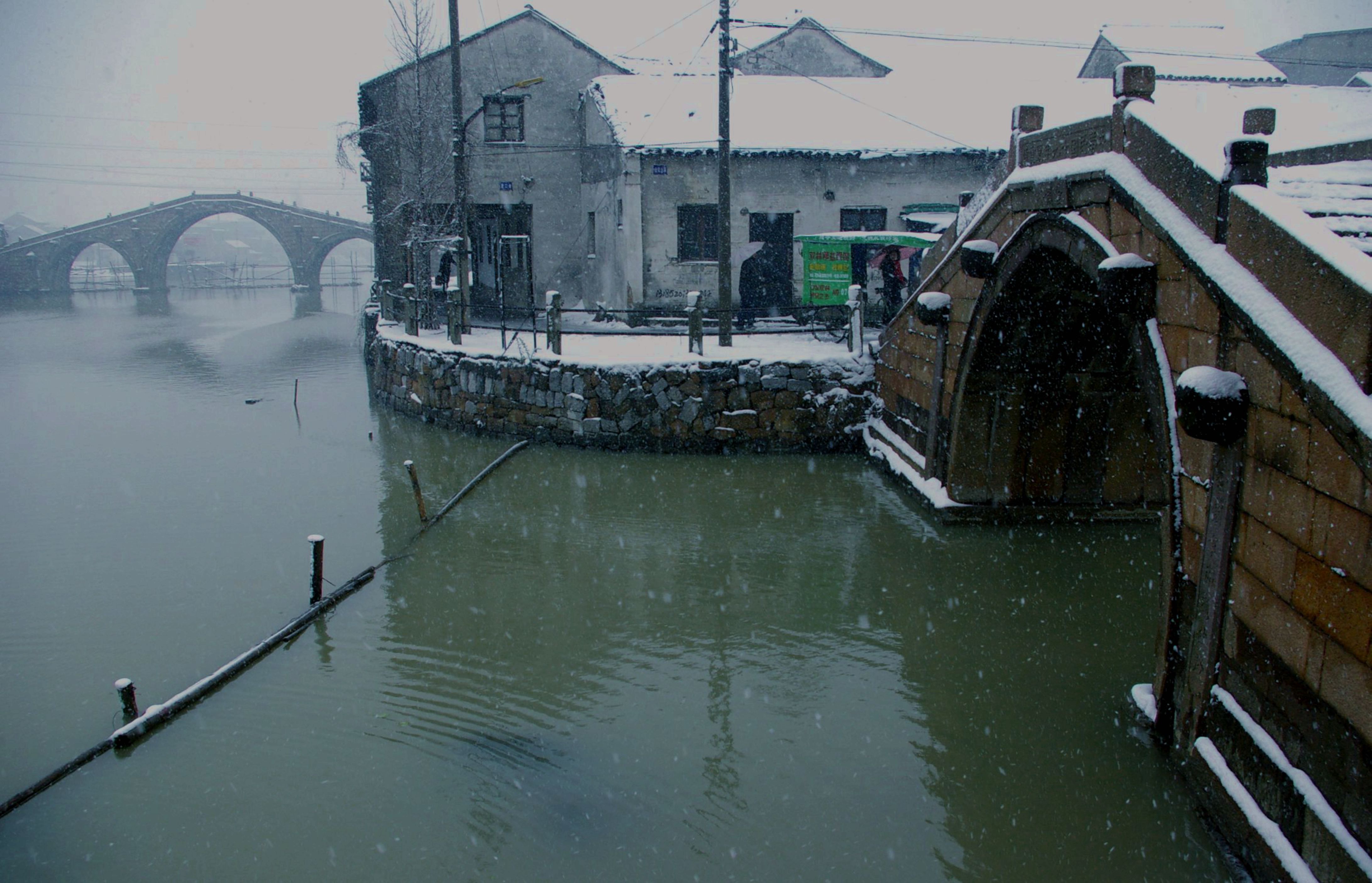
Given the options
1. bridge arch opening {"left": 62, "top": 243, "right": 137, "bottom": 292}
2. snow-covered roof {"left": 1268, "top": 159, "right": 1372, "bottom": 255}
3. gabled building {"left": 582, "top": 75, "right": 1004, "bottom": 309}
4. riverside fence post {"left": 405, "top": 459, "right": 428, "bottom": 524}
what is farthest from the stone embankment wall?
bridge arch opening {"left": 62, "top": 243, "right": 137, "bottom": 292}

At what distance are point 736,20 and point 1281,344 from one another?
12.3 metres

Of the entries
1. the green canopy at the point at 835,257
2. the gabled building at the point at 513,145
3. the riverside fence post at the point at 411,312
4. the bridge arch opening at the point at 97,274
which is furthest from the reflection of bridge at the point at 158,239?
the green canopy at the point at 835,257

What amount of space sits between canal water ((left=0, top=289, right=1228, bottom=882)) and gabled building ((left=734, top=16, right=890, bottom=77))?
17391 millimetres

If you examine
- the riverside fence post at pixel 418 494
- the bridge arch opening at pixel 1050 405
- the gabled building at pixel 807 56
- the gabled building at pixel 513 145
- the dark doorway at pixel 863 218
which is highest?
the gabled building at pixel 807 56

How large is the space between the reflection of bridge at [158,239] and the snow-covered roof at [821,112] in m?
41.5

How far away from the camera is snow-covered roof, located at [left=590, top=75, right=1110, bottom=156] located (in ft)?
69.5

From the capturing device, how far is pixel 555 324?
15.6 metres

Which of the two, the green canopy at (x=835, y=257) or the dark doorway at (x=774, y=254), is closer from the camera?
the green canopy at (x=835, y=257)

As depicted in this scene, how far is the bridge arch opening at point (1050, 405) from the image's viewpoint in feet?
34.6

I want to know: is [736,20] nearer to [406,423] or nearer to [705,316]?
[705,316]

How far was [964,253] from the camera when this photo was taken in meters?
9.96

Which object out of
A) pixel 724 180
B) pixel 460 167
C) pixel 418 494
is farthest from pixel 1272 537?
pixel 460 167

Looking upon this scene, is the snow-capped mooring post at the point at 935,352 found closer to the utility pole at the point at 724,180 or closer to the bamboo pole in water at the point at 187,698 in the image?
the utility pole at the point at 724,180

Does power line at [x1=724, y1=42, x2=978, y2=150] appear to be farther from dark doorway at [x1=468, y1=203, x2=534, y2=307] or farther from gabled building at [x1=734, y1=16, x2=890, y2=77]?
dark doorway at [x1=468, y1=203, x2=534, y2=307]
